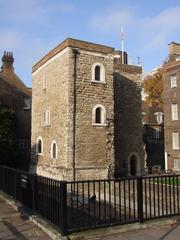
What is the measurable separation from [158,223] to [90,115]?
1329 centimetres

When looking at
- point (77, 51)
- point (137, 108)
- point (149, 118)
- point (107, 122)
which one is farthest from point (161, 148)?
point (77, 51)

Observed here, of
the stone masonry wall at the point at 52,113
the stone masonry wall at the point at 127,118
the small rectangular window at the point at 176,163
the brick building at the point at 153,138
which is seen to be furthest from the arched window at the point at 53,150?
the brick building at the point at 153,138

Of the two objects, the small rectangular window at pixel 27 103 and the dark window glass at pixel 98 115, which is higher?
the small rectangular window at pixel 27 103

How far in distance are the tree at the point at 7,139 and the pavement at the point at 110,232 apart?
1938 cm

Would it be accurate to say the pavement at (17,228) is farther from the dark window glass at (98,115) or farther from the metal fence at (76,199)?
the dark window glass at (98,115)

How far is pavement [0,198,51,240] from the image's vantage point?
7570mm

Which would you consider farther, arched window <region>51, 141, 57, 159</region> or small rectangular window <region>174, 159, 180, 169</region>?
small rectangular window <region>174, 159, 180, 169</region>

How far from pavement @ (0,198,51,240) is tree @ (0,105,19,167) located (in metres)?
18.0

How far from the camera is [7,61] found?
33.9 meters

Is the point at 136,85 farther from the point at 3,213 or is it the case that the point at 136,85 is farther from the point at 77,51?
the point at 3,213

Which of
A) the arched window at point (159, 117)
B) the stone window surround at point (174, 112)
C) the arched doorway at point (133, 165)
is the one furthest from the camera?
the arched window at point (159, 117)

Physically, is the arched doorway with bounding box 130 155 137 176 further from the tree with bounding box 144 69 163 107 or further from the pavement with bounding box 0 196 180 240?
the tree with bounding box 144 69 163 107

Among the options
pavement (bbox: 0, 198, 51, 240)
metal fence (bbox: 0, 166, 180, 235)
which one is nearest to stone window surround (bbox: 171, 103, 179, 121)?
metal fence (bbox: 0, 166, 180, 235)

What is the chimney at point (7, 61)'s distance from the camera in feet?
110
